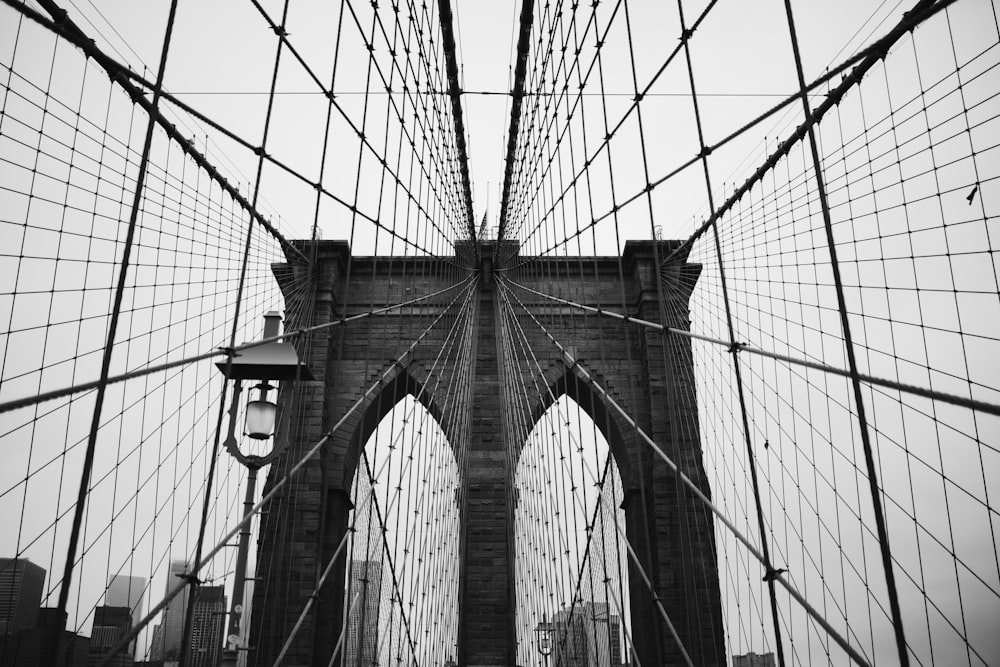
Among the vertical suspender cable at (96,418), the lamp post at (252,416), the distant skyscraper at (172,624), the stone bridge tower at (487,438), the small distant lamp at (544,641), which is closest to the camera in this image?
the vertical suspender cable at (96,418)

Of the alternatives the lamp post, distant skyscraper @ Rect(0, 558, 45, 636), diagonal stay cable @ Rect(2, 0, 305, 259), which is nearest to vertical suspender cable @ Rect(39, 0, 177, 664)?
diagonal stay cable @ Rect(2, 0, 305, 259)

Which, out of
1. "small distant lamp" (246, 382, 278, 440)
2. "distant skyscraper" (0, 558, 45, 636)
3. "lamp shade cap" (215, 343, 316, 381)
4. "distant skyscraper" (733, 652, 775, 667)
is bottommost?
"distant skyscraper" (733, 652, 775, 667)

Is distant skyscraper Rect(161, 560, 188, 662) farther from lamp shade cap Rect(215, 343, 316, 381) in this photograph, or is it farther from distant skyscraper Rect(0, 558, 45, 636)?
lamp shade cap Rect(215, 343, 316, 381)

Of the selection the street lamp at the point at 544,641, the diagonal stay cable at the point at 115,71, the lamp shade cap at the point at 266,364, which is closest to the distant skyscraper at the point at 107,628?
the lamp shade cap at the point at 266,364

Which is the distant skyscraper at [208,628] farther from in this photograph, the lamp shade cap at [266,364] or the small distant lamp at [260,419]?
the lamp shade cap at [266,364]

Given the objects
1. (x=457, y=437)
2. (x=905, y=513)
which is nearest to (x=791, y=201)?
(x=905, y=513)

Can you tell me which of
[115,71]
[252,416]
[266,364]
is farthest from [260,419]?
[115,71]
